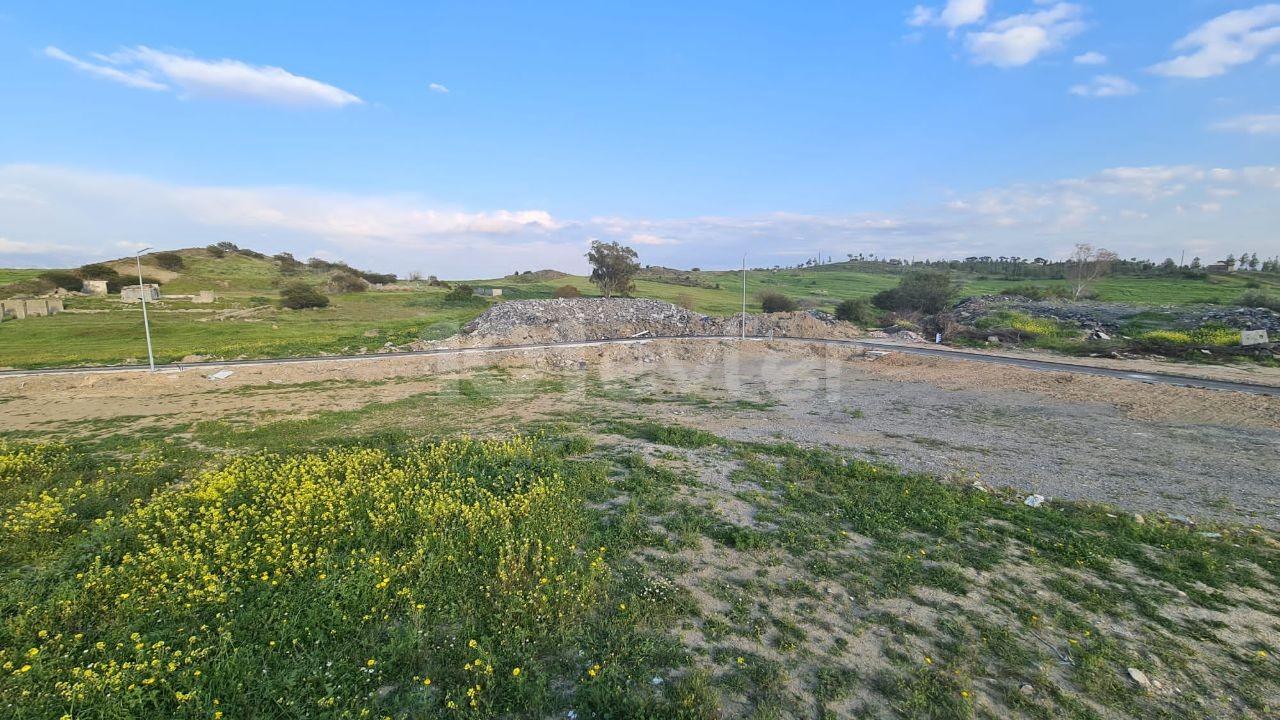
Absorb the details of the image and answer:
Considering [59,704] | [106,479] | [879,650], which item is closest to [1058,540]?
[879,650]

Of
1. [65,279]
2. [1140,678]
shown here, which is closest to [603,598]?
[1140,678]

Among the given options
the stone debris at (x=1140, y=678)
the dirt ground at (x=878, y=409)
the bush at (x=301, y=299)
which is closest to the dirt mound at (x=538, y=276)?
the bush at (x=301, y=299)

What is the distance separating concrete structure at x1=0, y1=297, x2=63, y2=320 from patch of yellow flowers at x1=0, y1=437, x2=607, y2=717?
44.0 meters

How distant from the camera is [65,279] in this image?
49.1 meters

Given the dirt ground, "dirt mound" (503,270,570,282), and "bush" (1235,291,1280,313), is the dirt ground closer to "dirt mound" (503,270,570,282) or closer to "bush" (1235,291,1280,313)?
"bush" (1235,291,1280,313)

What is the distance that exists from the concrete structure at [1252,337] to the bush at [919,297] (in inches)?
783

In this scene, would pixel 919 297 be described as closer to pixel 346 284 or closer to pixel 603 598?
pixel 603 598

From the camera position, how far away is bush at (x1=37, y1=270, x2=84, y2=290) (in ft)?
159

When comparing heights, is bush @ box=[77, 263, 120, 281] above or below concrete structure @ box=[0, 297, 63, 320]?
above

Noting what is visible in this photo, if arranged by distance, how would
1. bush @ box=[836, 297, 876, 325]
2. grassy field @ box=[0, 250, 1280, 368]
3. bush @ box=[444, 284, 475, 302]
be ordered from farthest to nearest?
bush @ box=[444, 284, 475, 302] < bush @ box=[836, 297, 876, 325] < grassy field @ box=[0, 250, 1280, 368]

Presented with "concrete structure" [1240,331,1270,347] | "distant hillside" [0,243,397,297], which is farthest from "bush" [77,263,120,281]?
"concrete structure" [1240,331,1270,347]

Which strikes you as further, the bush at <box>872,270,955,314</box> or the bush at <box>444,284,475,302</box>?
the bush at <box>444,284,475,302</box>

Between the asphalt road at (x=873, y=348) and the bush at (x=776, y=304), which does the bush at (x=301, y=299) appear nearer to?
the asphalt road at (x=873, y=348)

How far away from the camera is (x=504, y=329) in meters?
33.6
